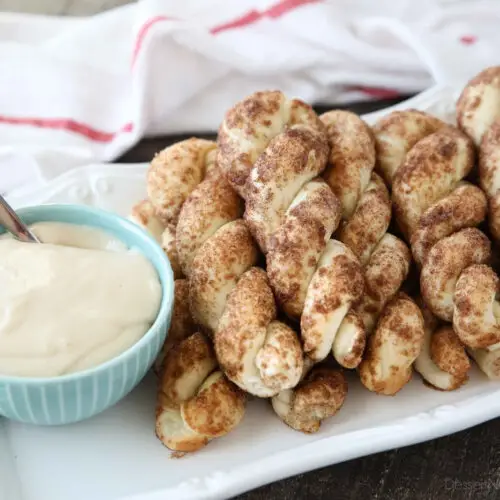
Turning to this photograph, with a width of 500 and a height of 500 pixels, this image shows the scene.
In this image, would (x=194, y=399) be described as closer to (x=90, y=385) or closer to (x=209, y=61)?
(x=90, y=385)

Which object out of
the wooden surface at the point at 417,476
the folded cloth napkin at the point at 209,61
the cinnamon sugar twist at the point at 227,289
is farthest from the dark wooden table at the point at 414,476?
the folded cloth napkin at the point at 209,61

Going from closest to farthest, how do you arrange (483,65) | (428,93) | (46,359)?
(46,359), (428,93), (483,65)

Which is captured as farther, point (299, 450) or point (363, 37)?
point (363, 37)

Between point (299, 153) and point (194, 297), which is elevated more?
point (299, 153)

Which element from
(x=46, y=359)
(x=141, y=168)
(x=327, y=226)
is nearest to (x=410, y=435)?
(x=327, y=226)

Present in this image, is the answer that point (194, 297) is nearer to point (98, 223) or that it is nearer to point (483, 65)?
point (98, 223)

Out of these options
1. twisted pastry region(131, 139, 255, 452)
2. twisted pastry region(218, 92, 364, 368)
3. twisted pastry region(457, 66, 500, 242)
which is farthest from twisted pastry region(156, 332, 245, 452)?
twisted pastry region(457, 66, 500, 242)

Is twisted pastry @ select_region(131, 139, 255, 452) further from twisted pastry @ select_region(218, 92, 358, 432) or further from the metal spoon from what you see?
the metal spoon

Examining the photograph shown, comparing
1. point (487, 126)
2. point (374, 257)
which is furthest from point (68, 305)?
point (487, 126)
